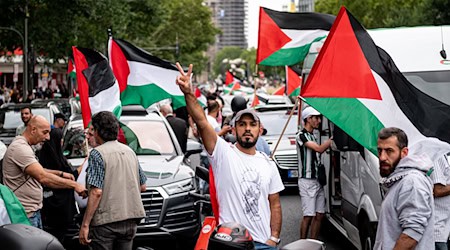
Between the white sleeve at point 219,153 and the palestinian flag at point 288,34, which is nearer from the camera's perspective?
the white sleeve at point 219,153

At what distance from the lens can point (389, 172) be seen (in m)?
5.70

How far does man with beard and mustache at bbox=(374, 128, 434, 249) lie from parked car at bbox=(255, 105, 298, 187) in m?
9.96

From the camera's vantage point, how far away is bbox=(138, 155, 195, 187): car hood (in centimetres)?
1050

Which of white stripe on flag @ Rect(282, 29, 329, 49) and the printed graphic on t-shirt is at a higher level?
white stripe on flag @ Rect(282, 29, 329, 49)

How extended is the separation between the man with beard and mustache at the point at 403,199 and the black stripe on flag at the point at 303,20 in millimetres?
7981

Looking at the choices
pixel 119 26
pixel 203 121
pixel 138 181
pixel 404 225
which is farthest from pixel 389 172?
pixel 119 26

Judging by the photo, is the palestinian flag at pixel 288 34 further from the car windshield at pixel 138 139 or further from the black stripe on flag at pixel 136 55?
the car windshield at pixel 138 139

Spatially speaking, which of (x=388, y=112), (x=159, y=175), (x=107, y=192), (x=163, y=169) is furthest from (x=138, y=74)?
(x=388, y=112)

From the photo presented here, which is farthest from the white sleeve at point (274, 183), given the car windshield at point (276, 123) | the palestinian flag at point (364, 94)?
the car windshield at point (276, 123)

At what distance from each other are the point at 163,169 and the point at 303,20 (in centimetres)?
407

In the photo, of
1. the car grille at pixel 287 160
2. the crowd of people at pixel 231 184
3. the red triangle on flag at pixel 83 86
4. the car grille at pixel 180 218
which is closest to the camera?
the crowd of people at pixel 231 184

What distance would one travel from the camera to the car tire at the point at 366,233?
8.37m

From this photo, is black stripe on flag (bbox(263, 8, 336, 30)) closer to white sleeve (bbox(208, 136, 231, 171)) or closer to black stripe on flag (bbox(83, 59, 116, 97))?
black stripe on flag (bbox(83, 59, 116, 97))

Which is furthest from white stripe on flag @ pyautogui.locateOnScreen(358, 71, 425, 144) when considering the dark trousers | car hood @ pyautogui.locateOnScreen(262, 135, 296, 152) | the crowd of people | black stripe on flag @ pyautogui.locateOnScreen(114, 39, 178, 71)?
car hood @ pyautogui.locateOnScreen(262, 135, 296, 152)
